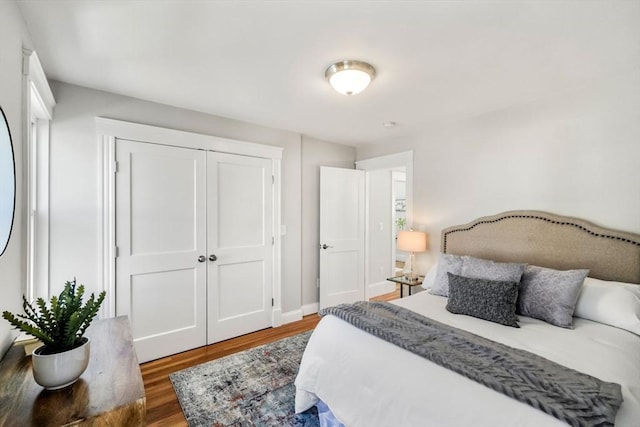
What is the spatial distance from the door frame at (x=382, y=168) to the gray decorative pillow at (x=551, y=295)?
158 cm

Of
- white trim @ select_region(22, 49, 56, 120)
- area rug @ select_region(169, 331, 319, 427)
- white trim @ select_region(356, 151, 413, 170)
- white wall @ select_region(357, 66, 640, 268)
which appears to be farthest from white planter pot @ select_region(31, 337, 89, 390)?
white trim @ select_region(356, 151, 413, 170)

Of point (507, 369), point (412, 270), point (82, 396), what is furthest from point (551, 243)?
point (82, 396)

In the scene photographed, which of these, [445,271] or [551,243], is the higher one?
[551,243]

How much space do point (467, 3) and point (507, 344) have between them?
5.92 ft

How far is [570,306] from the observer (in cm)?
189

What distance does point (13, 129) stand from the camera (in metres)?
1.38

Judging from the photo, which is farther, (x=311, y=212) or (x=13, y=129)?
(x=311, y=212)

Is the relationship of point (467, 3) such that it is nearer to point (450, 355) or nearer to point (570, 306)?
point (450, 355)

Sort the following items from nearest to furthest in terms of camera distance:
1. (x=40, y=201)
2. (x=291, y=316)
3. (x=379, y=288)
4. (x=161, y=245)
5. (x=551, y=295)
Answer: (x=551, y=295) < (x=40, y=201) < (x=161, y=245) < (x=291, y=316) < (x=379, y=288)

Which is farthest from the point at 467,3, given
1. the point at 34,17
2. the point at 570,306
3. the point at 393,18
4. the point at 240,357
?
the point at 240,357

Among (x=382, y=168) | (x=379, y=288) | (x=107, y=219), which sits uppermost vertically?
(x=382, y=168)

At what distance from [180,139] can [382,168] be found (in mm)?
2522

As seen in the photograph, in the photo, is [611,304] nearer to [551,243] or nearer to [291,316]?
[551,243]

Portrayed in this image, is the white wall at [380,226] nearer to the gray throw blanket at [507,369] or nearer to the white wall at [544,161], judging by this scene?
the white wall at [544,161]
